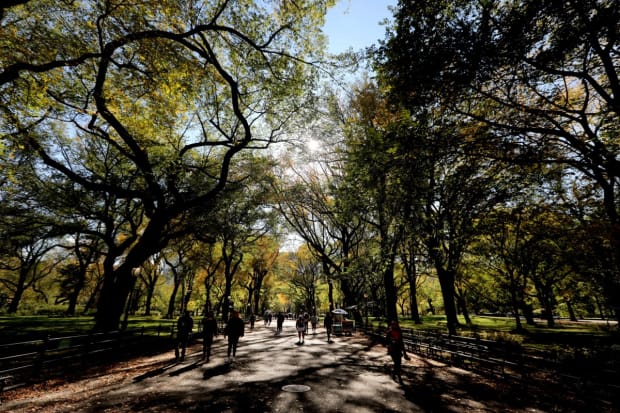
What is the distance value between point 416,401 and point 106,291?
19.1m

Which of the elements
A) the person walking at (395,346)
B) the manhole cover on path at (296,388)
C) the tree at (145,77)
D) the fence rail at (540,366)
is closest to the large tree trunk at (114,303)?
the tree at (145,77)

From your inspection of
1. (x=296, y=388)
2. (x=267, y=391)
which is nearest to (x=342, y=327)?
(x=296, y=388)

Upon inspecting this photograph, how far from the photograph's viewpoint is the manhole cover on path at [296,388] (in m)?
7.55

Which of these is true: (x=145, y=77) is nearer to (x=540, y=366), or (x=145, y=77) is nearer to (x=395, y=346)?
(x=395, y=346)

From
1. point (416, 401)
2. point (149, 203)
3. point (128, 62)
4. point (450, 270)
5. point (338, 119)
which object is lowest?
point (416, 401)

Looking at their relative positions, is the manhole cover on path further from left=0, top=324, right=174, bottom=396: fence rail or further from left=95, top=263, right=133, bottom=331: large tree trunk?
left=95, top=263, right=133, bottom=331: large tree trunk

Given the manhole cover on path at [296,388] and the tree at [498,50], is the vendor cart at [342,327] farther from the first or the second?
the tree at [498,50]

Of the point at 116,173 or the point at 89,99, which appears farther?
the point at 116,173

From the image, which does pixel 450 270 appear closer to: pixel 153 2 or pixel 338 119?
pixel 338 119

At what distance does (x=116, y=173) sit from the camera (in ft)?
69.7

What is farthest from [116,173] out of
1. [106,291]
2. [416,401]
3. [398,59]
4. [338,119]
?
[416,401]

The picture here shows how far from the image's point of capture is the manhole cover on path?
24.8 ft

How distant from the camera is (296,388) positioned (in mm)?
7770

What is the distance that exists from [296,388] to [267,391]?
861mm
